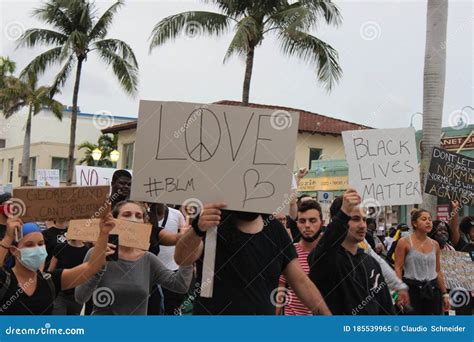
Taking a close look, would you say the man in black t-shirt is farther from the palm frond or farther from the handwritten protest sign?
the palm frond

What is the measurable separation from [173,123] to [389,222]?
87.8ft

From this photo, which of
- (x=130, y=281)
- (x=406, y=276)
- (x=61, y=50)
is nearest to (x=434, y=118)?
(x=406, y=276)

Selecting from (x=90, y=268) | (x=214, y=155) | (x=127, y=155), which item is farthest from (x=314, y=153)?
(x=214, y=155)

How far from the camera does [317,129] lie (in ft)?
129

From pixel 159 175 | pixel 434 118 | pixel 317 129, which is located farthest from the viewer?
pixel 317 129

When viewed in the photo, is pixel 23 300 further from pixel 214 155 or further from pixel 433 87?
pixel 433 87

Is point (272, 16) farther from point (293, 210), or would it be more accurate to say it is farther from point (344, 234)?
point (344, 234)

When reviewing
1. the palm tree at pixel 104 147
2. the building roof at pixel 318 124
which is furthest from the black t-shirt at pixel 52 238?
the palm tree at pixel 104 147

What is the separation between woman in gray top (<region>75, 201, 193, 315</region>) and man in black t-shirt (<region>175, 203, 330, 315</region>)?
1.88ft

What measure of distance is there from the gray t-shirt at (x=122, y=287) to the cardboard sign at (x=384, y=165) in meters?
2.58

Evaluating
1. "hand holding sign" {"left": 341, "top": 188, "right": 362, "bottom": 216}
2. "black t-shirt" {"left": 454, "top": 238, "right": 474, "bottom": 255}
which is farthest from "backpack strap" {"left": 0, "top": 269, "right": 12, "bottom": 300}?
"black t-shirt" {"left": 454, "top": 238, "right": 474, "bottom": 255}

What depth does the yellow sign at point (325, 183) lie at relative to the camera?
3228 centimetres

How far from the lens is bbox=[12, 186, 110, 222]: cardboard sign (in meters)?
4.31

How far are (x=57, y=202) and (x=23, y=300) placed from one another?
1.98ft
